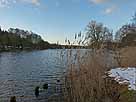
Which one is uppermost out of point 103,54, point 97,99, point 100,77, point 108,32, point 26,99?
point 108,32

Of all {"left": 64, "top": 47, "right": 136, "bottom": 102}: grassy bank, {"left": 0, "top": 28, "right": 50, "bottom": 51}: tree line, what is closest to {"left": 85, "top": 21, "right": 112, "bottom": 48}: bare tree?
{"left": 64, "top": 47, "right": 136, "bottom": 102}: grassy bank

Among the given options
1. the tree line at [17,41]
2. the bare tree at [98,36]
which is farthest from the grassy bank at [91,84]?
the tree line at [17,41]

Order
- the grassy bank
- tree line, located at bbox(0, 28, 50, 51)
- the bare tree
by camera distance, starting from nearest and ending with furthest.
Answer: the grassy bank < the bare tree < tree line, located at bbox(0, 28, 50, 51)

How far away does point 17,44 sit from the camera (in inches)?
3371

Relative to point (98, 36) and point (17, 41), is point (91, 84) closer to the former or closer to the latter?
point (98, 36)

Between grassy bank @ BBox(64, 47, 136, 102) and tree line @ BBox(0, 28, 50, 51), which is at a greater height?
tree line @ BBox(0, 28, 50, 51)

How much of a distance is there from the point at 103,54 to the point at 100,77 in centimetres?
107

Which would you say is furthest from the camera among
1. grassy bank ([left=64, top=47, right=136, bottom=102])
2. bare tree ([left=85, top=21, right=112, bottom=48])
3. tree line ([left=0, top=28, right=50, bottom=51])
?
tree line ([left=0, top=28, right=50, bottom=51])

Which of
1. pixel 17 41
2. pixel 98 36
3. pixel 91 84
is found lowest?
pixel 91 84

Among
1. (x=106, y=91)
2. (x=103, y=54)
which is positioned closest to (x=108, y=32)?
(x=103, y=54)

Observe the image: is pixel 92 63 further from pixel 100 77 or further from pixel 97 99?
pixel 97 99

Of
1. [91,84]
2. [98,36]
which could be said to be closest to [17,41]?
[98,36]

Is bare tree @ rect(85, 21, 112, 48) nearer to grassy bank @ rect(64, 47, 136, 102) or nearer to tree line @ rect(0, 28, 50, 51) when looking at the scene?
grassy bank @ rect(64, 47, 136, 102)

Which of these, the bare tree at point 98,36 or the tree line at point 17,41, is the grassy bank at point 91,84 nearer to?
the bare tree at point 98,36
